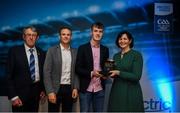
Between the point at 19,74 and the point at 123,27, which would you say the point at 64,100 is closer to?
the point at 19,74

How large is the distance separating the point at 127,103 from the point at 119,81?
272 mm

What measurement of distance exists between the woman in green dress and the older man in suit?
90cm

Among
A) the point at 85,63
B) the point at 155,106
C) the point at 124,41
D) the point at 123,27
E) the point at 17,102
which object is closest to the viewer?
the point at 17,102

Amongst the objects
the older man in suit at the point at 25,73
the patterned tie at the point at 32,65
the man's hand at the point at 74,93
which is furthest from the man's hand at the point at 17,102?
the man's hand at the point at 74,93

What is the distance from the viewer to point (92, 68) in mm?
3994

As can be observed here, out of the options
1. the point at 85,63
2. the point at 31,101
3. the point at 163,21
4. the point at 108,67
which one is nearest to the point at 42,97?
the point at 31,101

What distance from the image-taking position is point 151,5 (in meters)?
5.02

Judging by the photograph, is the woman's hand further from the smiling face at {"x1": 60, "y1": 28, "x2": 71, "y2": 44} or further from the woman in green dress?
the smiling face at {"x1": 60, "y1": 28, "x2": 71, "y2": 44}

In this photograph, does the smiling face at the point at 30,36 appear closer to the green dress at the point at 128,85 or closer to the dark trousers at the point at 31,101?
the dark trousers at the point at 31,101

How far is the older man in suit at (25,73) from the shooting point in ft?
12.3

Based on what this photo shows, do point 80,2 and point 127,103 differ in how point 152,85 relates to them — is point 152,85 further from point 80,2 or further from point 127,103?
point 80,2

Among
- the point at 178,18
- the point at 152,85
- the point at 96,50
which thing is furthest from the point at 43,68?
the point at 178,18

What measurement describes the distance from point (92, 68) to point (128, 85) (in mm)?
483

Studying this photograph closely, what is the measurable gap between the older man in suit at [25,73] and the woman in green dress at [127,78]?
0.90m
